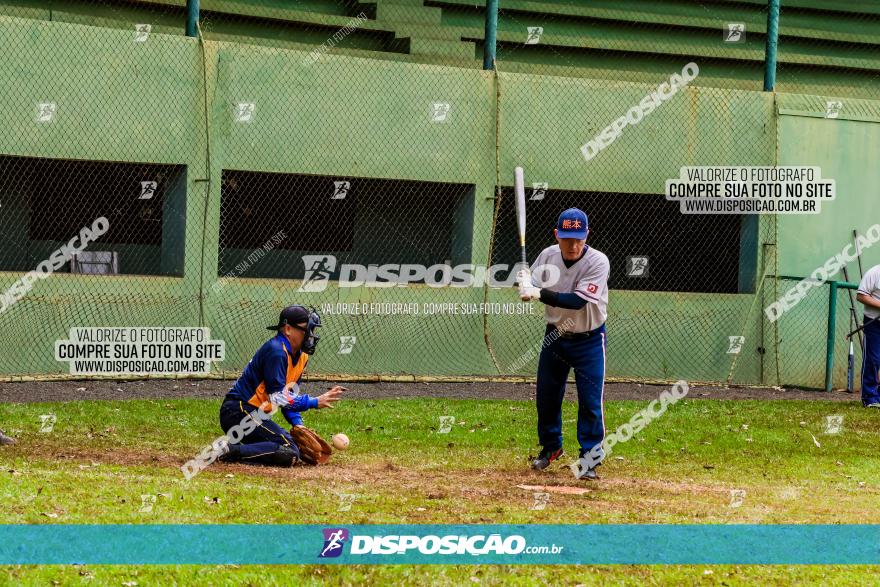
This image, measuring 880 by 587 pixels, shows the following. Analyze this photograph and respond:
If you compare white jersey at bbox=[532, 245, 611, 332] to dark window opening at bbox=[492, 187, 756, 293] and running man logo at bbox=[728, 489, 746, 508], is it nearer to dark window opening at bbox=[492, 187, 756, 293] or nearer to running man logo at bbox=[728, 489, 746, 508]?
running man logo at bbox=[728, 489, 746, 508]

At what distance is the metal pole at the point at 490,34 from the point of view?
17.5 m

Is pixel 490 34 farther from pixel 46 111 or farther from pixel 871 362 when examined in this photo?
pixel 871 362

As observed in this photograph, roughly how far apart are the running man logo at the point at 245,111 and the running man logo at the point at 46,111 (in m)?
2.30

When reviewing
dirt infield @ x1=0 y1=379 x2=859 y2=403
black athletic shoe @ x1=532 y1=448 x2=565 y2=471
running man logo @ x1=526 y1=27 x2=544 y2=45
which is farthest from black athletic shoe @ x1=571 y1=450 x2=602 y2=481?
running man logo @ x1=526 y1=27 x2=544 y2=45

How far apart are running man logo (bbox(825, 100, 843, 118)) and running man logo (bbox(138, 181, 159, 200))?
9.99 m

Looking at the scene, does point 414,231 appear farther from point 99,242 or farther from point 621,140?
point 99,242

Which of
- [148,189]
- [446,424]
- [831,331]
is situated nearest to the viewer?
[446,424]

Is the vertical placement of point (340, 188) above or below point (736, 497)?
above

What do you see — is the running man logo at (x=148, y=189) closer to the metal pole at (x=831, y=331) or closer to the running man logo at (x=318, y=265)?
the running man logo at (x=318, y=265)

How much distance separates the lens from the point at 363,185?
62.1ft

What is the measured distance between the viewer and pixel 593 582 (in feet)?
21.3

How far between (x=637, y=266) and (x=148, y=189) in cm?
808

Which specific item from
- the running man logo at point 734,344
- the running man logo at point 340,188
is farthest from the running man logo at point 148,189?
the running man logo at point 734,344

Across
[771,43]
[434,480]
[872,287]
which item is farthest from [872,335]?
[434,480]
